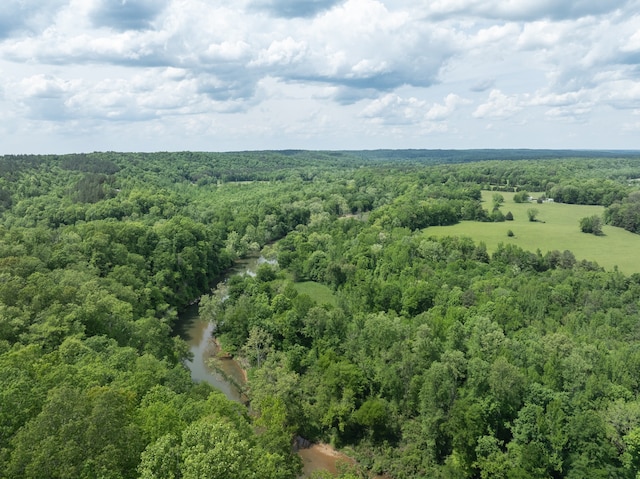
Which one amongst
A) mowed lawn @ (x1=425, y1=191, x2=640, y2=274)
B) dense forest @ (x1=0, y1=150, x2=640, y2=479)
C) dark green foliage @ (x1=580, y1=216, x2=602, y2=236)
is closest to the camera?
dense forest @ (x1=0, y1=150, x2=640, y2=479)

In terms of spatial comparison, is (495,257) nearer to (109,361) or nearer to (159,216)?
(109,361)

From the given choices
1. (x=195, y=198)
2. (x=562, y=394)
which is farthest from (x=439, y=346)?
(x=195, y=198)

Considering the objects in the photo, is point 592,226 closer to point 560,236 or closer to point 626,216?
point 560,236

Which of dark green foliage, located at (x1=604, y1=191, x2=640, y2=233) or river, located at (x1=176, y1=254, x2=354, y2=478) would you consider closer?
river, located at (x1=176, y1=254, x2=354, y2=478)

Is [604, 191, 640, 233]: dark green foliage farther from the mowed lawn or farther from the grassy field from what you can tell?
the grassy field

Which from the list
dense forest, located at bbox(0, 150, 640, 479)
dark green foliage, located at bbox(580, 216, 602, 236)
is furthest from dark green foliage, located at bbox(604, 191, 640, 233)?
dense forest, located at bbox(0, 150, 640, 479)

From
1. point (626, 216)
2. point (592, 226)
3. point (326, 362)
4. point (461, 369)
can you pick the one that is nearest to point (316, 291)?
point (326, 362)
